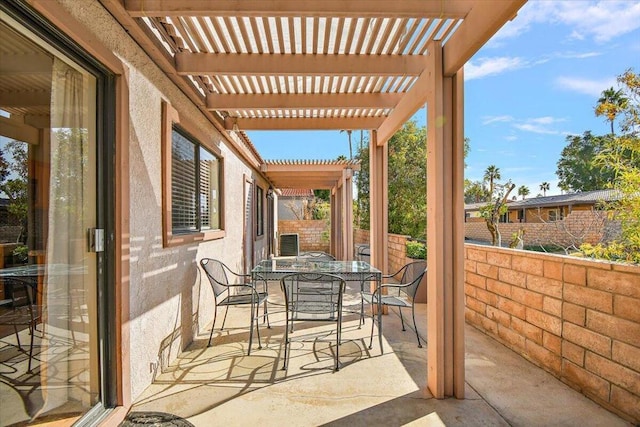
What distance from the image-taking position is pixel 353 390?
2.64m

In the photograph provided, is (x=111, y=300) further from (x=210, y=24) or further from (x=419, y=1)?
(x=419, y=1)

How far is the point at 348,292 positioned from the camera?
20.8 feet

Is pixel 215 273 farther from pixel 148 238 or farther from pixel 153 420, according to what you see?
pixel 153 420

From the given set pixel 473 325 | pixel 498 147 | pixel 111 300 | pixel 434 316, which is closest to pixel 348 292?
pixel 473 325

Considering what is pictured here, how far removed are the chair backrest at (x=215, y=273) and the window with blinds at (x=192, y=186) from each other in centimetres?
42

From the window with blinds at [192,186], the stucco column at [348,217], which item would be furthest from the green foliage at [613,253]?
the stucco column at [348,217]

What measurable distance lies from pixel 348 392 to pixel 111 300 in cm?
182

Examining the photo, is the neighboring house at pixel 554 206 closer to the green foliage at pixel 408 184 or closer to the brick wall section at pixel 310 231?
the brick wall section at pixel 310 231

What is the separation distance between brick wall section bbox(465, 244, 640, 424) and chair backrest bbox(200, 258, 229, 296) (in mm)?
2966

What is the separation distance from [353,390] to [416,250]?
3.62 m

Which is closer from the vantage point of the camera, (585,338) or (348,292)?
(585,338)

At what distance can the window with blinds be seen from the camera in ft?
11.4

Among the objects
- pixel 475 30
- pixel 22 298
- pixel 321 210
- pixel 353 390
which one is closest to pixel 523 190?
pixel 321 210

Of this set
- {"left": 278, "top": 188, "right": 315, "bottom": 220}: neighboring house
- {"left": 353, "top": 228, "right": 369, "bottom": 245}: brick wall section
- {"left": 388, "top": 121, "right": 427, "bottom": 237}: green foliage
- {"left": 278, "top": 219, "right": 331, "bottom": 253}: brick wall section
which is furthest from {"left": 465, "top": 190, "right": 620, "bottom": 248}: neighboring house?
{"left": 278, "top": 188, "right": 315, "bottom": 220}: neighboring house
